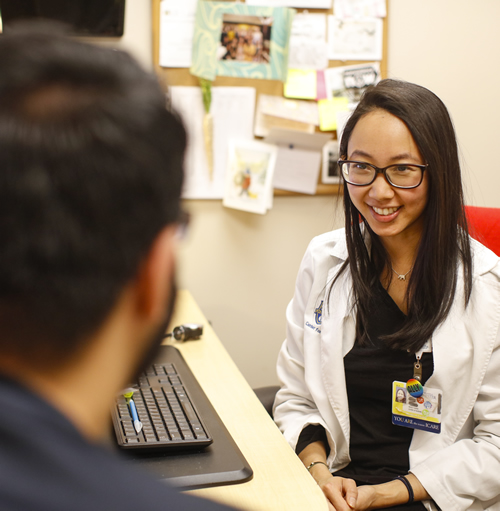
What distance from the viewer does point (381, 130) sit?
1.18 m

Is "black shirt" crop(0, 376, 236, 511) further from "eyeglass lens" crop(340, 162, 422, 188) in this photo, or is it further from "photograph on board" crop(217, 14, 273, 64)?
"photograph on board" crop(217, 14, 273, 64)

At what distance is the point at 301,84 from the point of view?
6.74 ft

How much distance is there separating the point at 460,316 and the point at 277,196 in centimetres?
106

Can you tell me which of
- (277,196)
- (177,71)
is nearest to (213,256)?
(277,196)

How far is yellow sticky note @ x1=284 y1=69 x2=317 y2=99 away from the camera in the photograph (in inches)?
80.6

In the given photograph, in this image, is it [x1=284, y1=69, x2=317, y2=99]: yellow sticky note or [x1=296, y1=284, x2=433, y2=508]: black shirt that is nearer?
[x1=296, y1=284, x2=433, y2=508]: black shirt

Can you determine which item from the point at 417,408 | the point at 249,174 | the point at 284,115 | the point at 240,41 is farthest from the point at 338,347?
the point at 240,41

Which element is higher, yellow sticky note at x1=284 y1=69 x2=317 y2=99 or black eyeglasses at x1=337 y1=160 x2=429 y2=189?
yellow sticky note at x1=284 y1=69 x2=317 y2=99

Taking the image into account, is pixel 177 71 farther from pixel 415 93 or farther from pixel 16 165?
pixel 16 165

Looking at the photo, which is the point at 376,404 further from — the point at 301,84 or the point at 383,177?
the point at 301,84

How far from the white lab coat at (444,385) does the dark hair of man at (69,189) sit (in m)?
0.99

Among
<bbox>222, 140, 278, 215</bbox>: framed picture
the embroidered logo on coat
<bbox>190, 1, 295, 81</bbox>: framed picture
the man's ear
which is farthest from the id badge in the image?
<bbox>190, 1, 295, 81</bbox>: framed picture

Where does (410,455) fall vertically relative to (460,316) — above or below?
below

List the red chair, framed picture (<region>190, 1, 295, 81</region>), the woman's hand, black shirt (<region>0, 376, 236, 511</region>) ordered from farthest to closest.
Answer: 1. framed picture (<region>190, 1, 295, 81</region>)
2. the red chair
3. the woman's hand
4. black shirt (<region>0, 376, 236, 511</region>)
